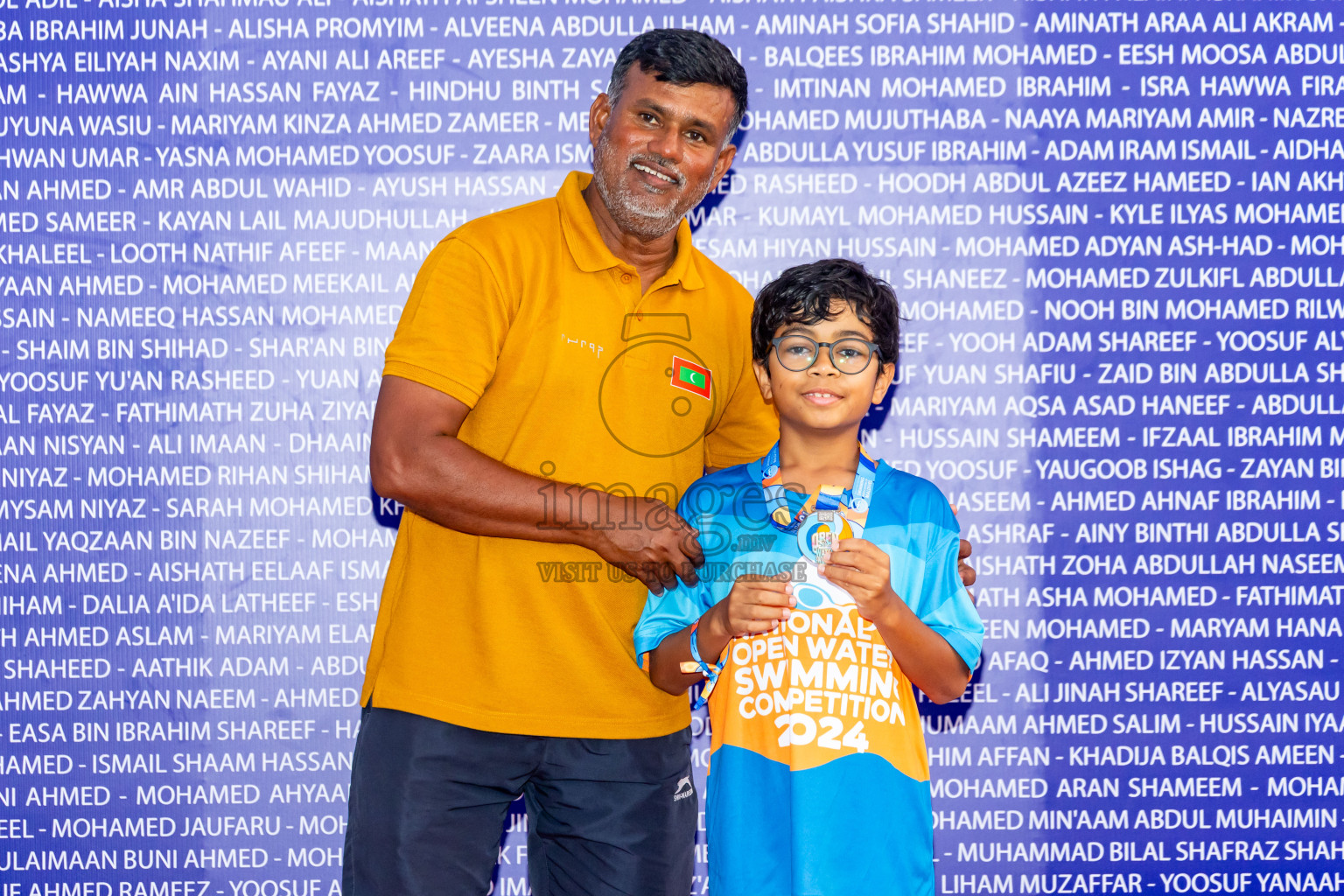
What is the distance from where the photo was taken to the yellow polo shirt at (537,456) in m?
1.77

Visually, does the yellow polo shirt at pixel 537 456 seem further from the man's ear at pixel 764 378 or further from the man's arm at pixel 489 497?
the man's ear at pixel 764 378

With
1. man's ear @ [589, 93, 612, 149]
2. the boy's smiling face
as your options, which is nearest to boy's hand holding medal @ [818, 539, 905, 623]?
the boy's smiling face

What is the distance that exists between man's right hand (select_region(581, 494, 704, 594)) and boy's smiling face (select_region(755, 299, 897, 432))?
0.27 metres

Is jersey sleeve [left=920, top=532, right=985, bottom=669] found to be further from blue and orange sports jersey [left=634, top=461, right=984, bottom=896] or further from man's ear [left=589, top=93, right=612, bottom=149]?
man's ear [left=589, top=93, right=612, bottom=149]

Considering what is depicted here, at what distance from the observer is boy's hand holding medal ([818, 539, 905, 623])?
1458mm

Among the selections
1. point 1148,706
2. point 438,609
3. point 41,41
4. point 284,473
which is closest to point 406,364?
point 438,609

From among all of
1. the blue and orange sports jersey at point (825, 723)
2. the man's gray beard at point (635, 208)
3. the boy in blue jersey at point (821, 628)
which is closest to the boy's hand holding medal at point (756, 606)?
the boy in blue jersey at point (821, 628)

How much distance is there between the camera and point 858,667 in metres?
1.56

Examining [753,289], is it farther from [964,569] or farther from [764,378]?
[964,569]

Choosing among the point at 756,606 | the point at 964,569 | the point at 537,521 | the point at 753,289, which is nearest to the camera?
the point at 756,606

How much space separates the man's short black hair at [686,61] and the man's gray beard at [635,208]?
0.12 m

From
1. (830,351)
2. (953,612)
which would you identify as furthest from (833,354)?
(953,612)

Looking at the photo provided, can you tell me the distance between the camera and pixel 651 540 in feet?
5.33

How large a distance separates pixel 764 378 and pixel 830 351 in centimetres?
15
